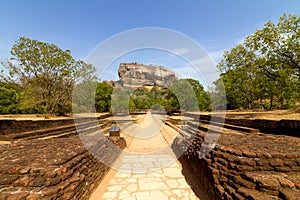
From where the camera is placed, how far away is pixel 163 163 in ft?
17.1

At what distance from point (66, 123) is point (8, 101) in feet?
70.9

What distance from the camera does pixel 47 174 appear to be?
2430 mm

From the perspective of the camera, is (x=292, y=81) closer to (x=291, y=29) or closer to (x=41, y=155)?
(x=291, y=29)

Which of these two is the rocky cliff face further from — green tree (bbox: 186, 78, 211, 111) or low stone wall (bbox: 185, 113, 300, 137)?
low stone wall (bbox: 185, 113, 300, 137)

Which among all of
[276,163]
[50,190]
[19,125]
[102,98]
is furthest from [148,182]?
[102,98]

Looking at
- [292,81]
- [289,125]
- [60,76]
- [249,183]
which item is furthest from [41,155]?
[60,76]

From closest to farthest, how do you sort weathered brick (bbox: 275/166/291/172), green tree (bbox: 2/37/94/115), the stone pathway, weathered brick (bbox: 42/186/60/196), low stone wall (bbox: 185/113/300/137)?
weathered brick (bbox: 42/186/60/196), weathered brick (bbox: 275/166/291/172), the stone pathway, low stone wall (bbox: 185/113/300/137), green tree (bbox: 2/37/94/115)

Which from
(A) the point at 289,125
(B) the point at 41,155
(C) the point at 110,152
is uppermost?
(A) the point at 289,125

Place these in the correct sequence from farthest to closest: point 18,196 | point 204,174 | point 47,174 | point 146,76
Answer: point 146,76 → point 204,174 → point 47,174 → point 18,196

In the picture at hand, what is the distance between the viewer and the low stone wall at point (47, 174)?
2231 mm

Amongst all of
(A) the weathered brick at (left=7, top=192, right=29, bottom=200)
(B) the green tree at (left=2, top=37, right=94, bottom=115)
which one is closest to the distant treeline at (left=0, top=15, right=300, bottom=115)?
(B) the green tree at (left=2, top=37, right=94, bottom=115)

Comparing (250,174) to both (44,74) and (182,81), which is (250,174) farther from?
(182,81)

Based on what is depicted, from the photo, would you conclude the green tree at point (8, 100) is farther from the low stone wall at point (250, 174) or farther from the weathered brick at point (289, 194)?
the weathered brick at point (289, 194)

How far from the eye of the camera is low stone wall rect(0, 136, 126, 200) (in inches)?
87.9
